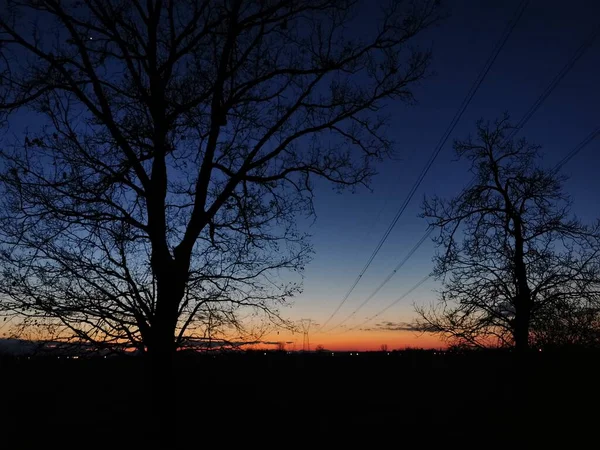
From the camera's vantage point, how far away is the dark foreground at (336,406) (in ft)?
35.1

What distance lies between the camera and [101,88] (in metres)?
8.27

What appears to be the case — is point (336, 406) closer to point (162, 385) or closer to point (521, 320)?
point (521, 320)

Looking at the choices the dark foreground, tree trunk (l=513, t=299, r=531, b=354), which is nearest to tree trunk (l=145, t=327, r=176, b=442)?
the dark foreground

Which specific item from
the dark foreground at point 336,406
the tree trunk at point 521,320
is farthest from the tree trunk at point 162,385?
the tree trunk at point 521,320

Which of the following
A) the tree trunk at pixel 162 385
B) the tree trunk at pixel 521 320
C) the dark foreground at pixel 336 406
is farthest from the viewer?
the tree trunk at pixel 521 320

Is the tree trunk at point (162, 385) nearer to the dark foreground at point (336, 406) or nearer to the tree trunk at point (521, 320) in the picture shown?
the dark foreground at point (336, 406)

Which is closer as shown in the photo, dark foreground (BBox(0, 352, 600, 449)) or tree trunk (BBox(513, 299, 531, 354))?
dark foreground (BBox(0, 352, 600, 449))

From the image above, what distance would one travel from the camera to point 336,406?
1555 cm

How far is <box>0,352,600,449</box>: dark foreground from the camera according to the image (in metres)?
10.7

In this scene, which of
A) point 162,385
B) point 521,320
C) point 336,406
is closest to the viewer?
point 162,385

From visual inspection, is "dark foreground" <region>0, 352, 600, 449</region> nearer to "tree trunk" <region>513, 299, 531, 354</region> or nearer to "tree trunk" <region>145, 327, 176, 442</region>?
"tree trunk" <region>145, 327, 176, 442</region>

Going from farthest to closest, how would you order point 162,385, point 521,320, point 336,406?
point 521,320 < point 336,406 < point 162,385

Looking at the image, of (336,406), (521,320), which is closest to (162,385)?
(336,406)

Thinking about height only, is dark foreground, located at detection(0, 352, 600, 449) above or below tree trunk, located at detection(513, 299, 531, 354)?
below
